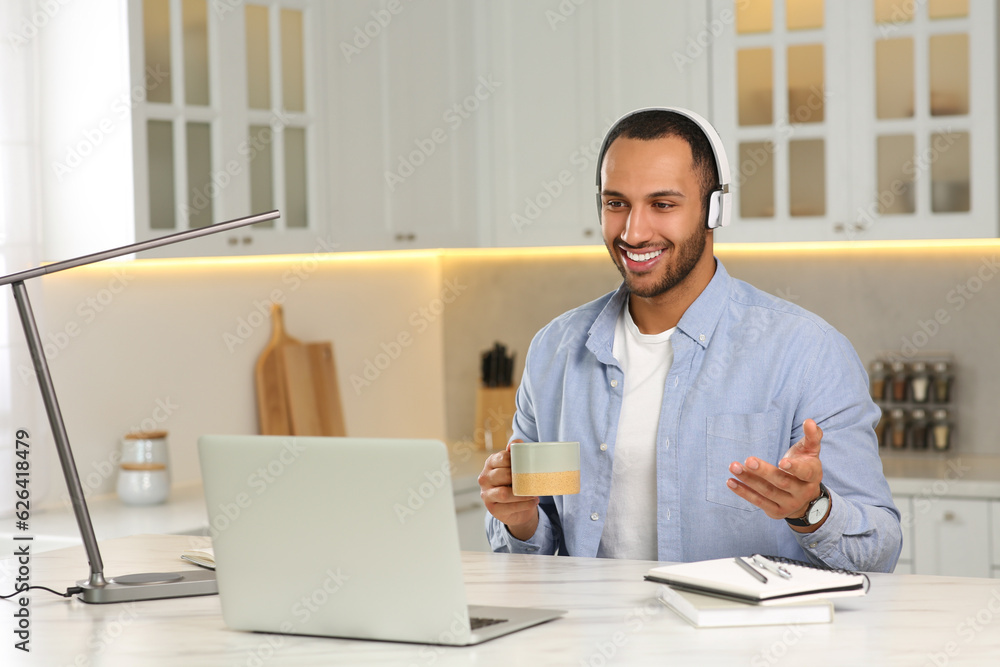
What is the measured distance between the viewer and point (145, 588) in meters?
1.51

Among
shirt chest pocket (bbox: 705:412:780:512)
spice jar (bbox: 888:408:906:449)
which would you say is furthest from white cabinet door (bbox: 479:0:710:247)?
shirt chest pocket (bbox: 705:412:780:512)

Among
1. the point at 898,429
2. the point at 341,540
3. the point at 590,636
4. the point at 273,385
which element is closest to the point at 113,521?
the point at 273,385

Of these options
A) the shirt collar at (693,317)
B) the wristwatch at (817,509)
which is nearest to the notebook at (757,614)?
the wristwatch at (817,509)

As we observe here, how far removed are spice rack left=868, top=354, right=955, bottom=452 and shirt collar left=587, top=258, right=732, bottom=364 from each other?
197 cm

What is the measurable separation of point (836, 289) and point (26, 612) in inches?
122

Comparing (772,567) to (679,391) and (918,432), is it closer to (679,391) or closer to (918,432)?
(679,391)

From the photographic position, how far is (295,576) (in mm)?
1292

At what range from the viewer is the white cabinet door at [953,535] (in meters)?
3.36

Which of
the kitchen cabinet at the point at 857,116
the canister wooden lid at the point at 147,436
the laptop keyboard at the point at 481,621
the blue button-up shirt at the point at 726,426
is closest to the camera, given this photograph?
the laptop keyboard at the point at 481,621

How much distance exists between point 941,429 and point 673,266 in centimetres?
217

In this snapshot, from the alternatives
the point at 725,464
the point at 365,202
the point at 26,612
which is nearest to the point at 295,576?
the point at 26,612

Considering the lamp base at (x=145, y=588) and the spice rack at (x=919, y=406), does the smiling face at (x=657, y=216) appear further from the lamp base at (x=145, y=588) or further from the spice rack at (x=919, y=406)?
the spice rack at (x=919, y=406)

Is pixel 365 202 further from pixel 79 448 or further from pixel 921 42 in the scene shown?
pixel 921 42

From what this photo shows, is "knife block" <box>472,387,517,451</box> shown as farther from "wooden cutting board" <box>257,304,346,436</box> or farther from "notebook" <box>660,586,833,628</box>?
"notebook" <box>660,586,833,628</box>
